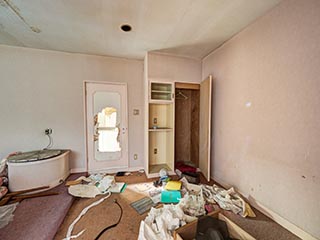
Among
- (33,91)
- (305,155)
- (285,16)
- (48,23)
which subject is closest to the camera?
(305,155)

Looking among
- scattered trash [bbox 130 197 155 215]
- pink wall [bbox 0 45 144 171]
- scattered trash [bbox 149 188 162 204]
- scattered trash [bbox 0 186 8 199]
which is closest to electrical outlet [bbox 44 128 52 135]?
pink wall [bbox 0 45 144 171]

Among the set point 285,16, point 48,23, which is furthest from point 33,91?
point 285,16

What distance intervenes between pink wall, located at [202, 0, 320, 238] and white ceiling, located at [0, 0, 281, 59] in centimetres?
36

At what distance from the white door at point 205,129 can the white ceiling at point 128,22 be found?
777 millimetres

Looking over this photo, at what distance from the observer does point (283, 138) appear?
61.2 inches

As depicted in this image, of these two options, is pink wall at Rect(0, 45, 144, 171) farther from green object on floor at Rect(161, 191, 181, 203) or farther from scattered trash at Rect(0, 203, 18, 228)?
green object on floor at Rect(161, 191, 181, 203)

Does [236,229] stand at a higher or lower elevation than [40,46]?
lower

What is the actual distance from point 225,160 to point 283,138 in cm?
103

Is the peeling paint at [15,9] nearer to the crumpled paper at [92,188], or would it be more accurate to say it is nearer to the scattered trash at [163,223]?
the crumpled paper at [92,188]

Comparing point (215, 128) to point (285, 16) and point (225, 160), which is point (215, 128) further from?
point (285, 16)

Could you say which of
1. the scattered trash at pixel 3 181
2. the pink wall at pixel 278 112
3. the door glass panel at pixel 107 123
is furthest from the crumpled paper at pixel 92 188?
the pink wall at pixel 278 112

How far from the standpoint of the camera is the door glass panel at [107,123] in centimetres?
295

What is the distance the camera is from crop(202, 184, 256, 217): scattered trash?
1737mm

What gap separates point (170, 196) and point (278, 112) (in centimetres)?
184
